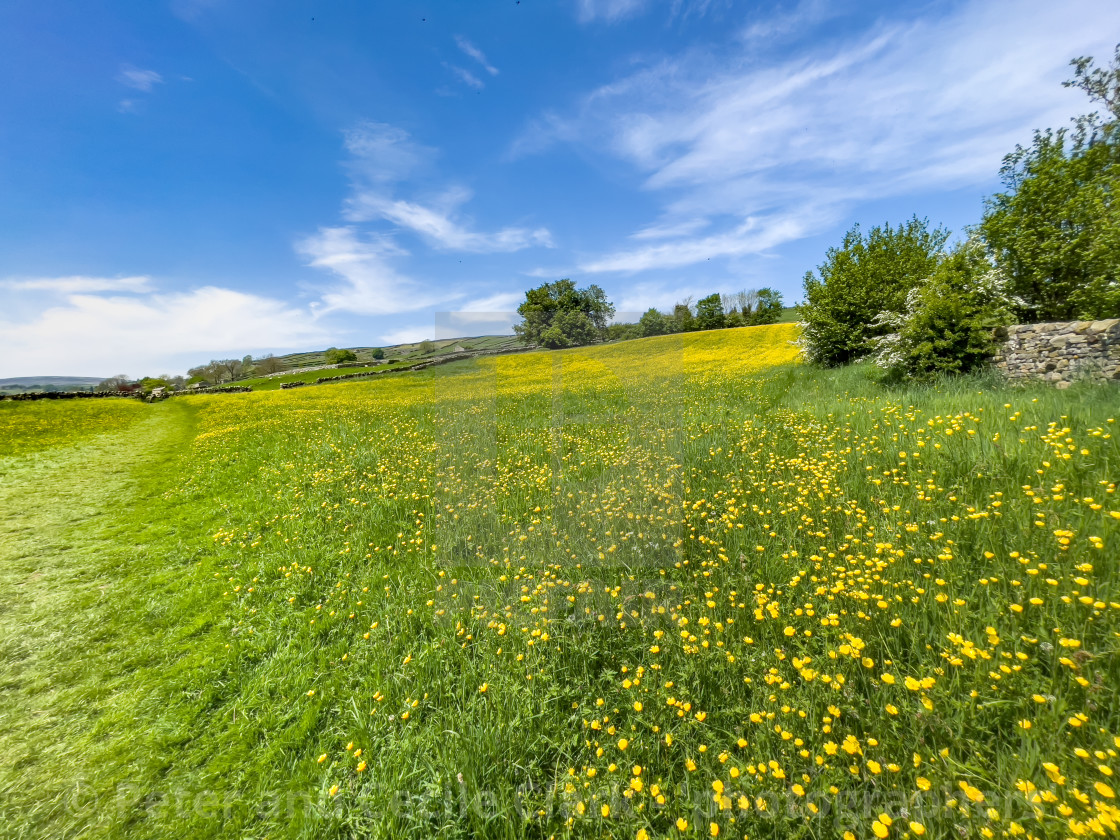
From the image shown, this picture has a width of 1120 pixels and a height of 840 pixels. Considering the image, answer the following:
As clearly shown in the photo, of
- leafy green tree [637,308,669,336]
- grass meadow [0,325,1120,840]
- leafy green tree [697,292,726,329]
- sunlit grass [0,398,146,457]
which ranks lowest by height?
grass meadow [0,325,1120,840]

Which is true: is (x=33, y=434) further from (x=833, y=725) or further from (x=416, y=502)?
(x=833, y=725)

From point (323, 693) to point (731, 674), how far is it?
329 cm

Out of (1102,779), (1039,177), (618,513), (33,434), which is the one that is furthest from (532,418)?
(33,434)

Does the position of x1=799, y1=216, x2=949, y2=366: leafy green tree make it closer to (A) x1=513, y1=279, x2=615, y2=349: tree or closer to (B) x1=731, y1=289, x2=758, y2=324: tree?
(A) x1=513, y1=279, x2=615, y2=349: tree

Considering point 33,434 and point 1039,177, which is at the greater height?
point 1039,177

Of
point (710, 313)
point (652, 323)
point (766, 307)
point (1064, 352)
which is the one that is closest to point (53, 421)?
point (652, 323)

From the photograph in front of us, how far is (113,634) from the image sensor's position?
14.2 ft

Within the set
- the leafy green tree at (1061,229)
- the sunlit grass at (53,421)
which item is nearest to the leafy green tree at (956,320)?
the leafy green tree at (1061,229)

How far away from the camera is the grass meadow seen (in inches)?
84.4

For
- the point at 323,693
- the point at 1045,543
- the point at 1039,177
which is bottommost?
the point at 323,693

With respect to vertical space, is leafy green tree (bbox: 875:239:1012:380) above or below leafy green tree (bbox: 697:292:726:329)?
below

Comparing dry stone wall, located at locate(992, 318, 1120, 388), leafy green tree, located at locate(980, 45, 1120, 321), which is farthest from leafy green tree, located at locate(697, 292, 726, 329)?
dry stone wall, located at locate(992, 318, 1120, 388)

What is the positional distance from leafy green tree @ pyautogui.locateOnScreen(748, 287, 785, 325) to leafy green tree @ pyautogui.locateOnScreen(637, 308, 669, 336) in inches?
1965

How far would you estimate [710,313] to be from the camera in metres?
48.1
